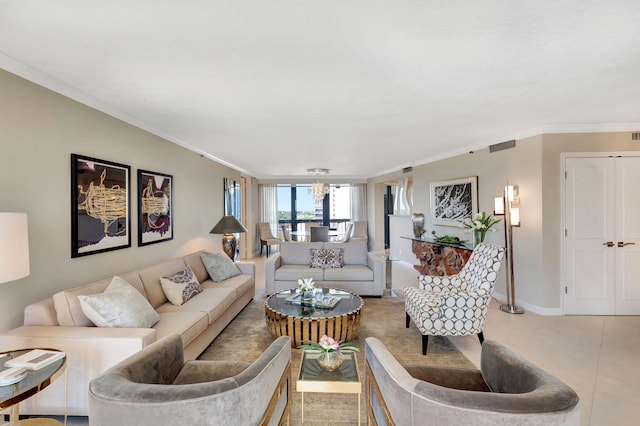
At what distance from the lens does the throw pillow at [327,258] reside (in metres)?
4.86

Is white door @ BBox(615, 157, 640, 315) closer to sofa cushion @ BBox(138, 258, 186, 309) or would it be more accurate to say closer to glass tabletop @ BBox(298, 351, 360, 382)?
glass tabletop @ BBox(298, 351, 360, 382)

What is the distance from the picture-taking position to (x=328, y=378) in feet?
5.74

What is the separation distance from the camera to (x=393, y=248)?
8.30 meters

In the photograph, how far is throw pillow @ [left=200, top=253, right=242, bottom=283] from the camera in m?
4.01

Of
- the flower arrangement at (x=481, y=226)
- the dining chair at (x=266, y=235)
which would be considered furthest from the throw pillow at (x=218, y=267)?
the dining chair at (x=266, y=235)

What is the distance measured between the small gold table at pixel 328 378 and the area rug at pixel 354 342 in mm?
352

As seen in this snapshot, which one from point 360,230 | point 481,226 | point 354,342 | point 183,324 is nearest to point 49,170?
point 183,324

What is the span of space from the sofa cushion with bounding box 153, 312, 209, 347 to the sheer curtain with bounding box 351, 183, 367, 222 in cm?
722

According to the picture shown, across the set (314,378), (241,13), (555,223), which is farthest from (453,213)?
(241,13)

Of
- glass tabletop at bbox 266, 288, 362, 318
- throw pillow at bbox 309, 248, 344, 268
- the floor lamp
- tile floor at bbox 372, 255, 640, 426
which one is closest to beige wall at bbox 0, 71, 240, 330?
glass tabletop at bbox 266, 288, 362, 318

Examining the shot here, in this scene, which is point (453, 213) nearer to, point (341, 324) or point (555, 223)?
point (555, 223)

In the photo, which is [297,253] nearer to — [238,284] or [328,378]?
[238,284]

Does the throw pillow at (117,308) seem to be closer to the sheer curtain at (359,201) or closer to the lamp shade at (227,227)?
the lamp shade at (227,227)

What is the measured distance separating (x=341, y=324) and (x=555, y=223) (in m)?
3.20
